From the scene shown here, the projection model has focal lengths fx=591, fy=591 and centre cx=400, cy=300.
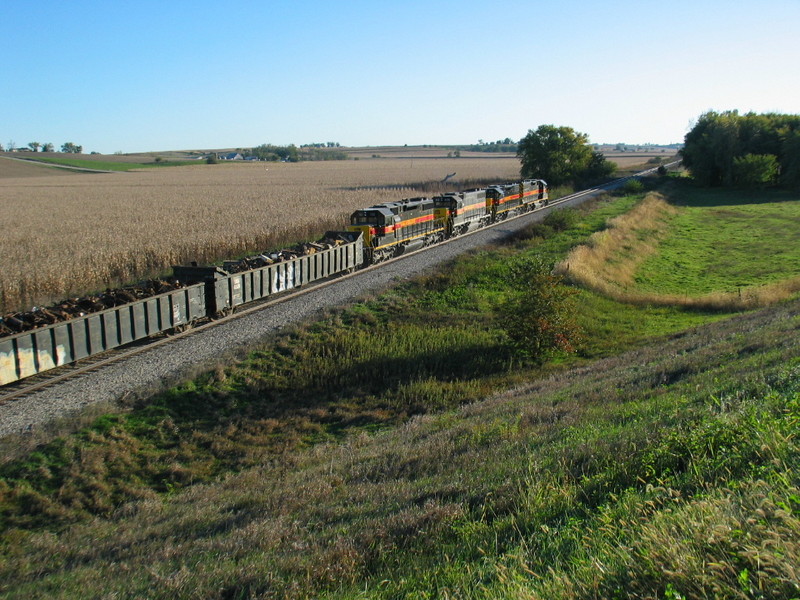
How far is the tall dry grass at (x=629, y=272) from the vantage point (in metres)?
24.5

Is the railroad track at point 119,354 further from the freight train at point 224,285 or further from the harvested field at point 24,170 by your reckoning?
the harvested field at point 24,170

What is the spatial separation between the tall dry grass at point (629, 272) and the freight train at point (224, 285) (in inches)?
336

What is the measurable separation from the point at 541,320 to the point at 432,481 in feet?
37.6

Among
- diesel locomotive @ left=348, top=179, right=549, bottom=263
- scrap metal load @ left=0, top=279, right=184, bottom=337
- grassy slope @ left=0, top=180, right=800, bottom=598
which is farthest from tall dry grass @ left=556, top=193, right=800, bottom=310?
scrap metal load @ left=0, top=279, right=184, bottom=337

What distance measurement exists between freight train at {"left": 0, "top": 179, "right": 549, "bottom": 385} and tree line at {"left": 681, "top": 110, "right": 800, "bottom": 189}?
46.2m

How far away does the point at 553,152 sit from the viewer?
74812mm

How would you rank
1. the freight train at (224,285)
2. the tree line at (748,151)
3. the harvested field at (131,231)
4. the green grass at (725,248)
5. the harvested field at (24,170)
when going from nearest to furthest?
the freight train at (224,285) < the harvested field at (131,231) < the green grass at (725,248) < the tree line at (748,151) < the harvested field at (24,170)

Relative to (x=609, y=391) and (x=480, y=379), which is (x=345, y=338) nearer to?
(x=480, y=379)

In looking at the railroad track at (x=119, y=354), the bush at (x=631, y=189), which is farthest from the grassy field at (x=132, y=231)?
the bush at (x=631, y=189)

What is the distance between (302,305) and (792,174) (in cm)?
6643

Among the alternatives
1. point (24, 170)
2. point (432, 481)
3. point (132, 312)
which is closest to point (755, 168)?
point (132, 312)

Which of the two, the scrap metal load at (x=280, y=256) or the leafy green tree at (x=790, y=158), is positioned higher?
the leafy green tree at (x=790, y=158)

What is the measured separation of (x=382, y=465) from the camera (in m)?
9.59

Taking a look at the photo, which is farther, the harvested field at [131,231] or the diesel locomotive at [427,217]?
the diesel locomotive at [427,217]
